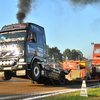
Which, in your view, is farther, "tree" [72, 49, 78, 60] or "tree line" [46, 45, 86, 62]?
"tree" [72, 49, 78, 60]

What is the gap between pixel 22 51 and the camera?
9328 millimetres

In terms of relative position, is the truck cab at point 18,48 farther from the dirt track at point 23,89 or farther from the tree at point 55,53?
the tree at point 55,53

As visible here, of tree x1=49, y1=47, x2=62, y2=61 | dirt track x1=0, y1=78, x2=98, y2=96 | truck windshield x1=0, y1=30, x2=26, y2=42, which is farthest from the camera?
tree x1=49, y1=47, x2=62, y2=61

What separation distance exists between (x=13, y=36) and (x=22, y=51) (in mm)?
1119

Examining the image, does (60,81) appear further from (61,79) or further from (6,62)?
(6,62)

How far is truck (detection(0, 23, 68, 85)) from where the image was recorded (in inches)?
368

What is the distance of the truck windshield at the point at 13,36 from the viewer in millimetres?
9625

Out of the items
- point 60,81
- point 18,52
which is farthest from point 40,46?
point 60,81

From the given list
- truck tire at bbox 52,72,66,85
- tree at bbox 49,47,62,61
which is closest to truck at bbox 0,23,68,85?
truck tire at bbox 52,72,66,85

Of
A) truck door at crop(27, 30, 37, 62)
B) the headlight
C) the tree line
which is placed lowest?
the headlight

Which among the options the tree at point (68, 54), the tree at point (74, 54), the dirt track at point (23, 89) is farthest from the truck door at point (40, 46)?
the tree at point (74, 54)

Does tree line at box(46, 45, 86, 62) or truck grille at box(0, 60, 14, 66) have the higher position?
tree line at box(46, 45, 86, 62)

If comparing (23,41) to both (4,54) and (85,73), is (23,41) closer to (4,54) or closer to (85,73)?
(4,54)

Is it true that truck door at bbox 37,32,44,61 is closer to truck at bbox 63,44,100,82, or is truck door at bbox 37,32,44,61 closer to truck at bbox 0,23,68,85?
truck at bbox 0,23,68,85
